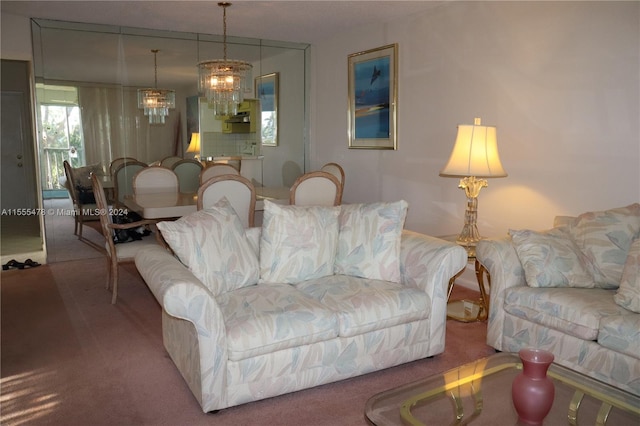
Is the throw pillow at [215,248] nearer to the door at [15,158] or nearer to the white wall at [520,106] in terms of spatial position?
the white wall at [520,106]

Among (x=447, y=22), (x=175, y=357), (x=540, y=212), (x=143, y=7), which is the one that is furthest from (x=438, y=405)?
(x=143, y=7)

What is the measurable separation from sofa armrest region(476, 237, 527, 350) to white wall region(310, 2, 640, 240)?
33.9 inches

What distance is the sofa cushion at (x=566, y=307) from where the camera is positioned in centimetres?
249

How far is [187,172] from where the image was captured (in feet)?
19.2

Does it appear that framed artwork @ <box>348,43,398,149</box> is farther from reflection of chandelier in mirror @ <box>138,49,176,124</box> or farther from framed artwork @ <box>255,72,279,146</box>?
reflection of chandelier in mirror @ <box>138,49,176,124</box>

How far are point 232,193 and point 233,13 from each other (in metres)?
2.12

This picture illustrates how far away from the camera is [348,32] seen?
5.75 m

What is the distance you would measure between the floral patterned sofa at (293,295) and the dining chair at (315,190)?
Result: 0.87 m

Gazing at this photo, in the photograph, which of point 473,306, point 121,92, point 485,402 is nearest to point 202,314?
point 485,402

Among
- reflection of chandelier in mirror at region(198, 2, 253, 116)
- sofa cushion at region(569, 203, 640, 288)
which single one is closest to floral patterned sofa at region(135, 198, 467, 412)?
sofa cushion at region(569, 203, 640, 288)

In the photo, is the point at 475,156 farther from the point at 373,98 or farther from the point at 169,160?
the point at 169,160

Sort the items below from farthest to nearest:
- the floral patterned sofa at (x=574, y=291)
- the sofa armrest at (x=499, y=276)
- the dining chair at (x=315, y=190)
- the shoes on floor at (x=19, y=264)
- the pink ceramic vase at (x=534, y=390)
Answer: the shoes on floor at (x=19, y=264)
the dining chair at (x=315, y=190)
the sofa armrest at (x=499, y=276)
the floral patterned sofa at (x=574, y=291)
the pink ceramic vase at (x=534, y=390)

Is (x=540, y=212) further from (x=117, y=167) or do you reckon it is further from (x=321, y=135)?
(x=117, y=167)

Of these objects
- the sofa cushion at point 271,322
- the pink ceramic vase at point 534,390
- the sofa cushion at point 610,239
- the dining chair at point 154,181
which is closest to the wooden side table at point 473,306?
the sofa cushion at point 610,239
